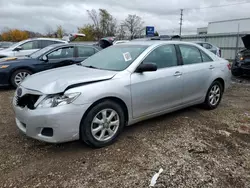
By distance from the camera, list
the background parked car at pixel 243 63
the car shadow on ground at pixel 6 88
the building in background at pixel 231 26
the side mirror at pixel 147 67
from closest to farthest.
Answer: the side mirror at pixel 147 67, the car shadow on ground at pixel 6 88, the background parked car at pixel 243 63, the building in background at pixel 231 26

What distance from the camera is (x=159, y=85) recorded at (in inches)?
137

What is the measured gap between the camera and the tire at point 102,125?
111 inches

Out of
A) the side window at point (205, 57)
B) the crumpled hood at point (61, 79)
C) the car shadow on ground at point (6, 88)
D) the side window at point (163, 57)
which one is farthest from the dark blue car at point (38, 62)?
the side window at point (205, 57)

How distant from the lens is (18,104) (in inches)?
118

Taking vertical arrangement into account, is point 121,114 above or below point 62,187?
above

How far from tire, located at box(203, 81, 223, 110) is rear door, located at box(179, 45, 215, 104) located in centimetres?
21

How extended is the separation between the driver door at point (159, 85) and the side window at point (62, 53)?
4.06m

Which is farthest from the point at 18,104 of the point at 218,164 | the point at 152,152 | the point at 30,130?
the point at 218,164

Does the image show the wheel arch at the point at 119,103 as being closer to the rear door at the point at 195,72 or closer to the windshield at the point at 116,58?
the windshield at the point at 116,58

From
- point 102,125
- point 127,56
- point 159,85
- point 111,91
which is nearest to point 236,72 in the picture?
point 159,85

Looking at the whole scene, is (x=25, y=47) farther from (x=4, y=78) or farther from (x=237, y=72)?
(x=237, y=72)

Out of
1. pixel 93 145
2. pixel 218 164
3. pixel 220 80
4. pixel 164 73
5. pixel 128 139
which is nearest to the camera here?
pixel 218 164

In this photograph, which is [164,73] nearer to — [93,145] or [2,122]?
→ [93,145]

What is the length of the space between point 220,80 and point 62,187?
3845mm
